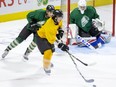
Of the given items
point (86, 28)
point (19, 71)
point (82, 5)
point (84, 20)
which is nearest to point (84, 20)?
point (84, 20)

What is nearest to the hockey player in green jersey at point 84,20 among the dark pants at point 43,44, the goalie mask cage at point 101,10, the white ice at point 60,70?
the goalie mask cage at point 101,10

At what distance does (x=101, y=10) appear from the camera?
733 centimetres

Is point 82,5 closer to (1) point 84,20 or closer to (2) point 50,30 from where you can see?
(1) point 84,20

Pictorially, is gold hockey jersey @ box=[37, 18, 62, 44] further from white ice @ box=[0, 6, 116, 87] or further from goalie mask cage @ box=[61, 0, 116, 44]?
goalie mask cage @ box=[61, 0, 116, 44]

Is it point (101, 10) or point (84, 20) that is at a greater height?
point (84, 20)

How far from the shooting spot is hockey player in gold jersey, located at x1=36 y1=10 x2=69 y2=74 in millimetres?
3297

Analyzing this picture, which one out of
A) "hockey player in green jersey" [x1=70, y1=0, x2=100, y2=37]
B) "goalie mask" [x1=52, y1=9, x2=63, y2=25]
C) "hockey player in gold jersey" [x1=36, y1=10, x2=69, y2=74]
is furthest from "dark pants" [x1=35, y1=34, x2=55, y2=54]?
"hockey player in green jersey" [x1=70, y1=0, x2=100, y2=37]

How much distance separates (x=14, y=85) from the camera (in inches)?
130

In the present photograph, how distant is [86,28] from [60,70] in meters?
1.20

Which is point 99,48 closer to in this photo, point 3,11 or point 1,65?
point 1,65

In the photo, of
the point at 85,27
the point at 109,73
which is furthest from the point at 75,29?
the point at 109,73

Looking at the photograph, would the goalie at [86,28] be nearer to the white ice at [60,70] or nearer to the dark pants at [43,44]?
the white ice at [60,70]

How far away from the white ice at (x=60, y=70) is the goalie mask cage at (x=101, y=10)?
0.37 meters

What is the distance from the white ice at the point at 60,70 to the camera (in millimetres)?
3389
